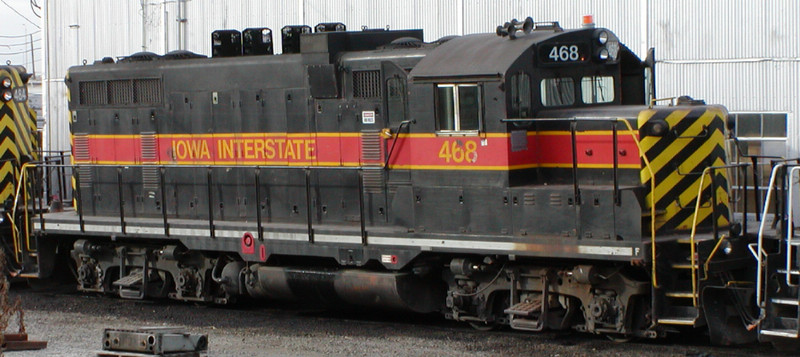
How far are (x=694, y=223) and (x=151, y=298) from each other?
761 cm

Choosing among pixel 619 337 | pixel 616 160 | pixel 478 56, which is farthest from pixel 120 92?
pixel 619 337

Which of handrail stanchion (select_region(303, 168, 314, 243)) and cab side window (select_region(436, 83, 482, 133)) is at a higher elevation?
cab side window (select_region(436, 83, 482, 133))

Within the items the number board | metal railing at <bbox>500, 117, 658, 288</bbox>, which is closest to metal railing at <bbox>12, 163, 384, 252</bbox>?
the number board

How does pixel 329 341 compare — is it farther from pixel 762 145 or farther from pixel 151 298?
pixel 762 145

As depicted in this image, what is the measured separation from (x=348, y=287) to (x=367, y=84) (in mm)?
2137

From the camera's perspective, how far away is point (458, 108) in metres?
10.3

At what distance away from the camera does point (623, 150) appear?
9.86 m

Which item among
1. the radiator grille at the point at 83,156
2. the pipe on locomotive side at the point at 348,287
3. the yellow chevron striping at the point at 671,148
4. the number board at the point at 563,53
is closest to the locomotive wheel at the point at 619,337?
the yellow chevron striping at the point at 671,148

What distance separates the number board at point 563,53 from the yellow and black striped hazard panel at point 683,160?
3.68ft

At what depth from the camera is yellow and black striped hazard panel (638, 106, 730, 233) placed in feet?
31.9

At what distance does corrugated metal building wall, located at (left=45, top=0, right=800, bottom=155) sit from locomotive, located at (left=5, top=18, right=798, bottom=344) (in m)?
3.95

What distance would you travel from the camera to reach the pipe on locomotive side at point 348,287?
36.5 ft

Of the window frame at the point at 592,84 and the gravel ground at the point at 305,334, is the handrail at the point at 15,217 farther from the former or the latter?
the window frame at the point at 592,84

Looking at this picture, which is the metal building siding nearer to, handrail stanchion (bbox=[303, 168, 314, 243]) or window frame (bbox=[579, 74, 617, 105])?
window frame (bbox=[579, 74, 617, 105])
